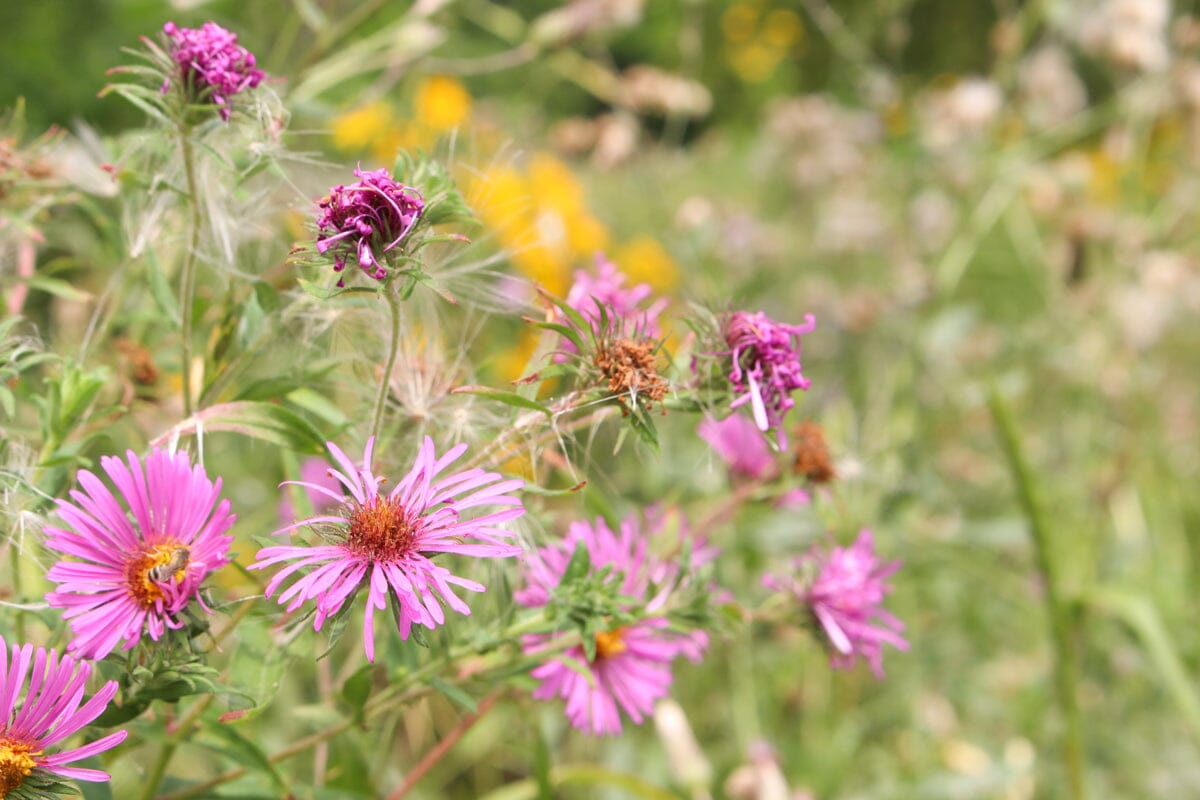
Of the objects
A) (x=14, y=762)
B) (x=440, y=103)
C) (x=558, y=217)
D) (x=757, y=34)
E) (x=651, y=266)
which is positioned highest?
(x=757, y=34)

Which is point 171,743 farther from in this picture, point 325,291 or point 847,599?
point 847,599

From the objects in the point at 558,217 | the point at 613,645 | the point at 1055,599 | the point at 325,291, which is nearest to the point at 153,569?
the point at 325,291

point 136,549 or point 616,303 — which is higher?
point 616,303

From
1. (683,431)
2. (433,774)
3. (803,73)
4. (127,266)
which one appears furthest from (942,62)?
(127,266)

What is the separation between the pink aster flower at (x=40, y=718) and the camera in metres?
0.34

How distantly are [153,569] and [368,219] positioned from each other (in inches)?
5.6

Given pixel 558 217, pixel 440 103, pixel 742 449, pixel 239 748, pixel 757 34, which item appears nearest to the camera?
pixel 239 748

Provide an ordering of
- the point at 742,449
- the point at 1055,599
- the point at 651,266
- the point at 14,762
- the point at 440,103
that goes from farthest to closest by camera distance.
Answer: the point at 440,103
the point at 651,266
the point at 1055,599
the point at 742,449
the point at 14,762

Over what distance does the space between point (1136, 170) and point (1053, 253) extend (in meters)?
0.17

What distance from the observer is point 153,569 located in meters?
0.36

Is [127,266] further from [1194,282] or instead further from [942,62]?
[942,62]

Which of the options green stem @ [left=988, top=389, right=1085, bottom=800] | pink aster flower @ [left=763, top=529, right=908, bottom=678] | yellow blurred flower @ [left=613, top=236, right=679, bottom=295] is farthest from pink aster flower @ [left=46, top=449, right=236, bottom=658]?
yellow blurred flower @ [left=613, top=236, right=679, bottom=295]

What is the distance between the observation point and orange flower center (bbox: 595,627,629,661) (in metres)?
0.50

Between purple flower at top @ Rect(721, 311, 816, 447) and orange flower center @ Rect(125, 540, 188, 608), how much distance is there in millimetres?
218
